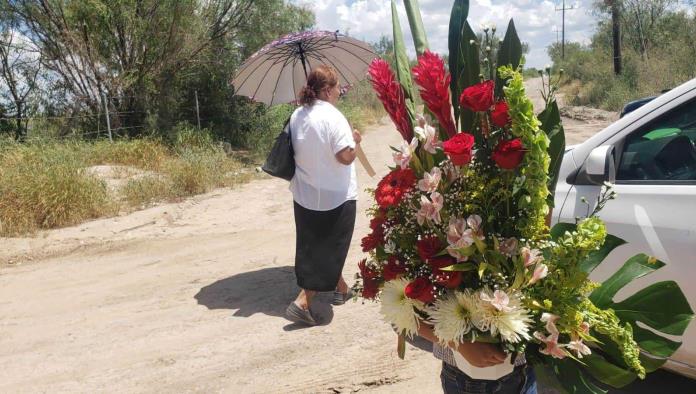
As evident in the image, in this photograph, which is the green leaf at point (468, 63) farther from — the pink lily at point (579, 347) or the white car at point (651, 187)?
the white car at point (651, 187)

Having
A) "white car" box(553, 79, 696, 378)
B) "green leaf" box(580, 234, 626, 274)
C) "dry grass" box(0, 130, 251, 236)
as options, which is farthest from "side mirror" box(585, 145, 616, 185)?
"dry grass" box(0, 130, 251, 236)

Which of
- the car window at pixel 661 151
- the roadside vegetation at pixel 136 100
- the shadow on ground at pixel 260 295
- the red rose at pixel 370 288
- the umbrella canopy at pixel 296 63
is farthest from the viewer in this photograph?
the roadside vegetation at pixel 136 100

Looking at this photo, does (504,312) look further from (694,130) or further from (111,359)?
(111,359)

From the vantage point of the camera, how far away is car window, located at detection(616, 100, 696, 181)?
115 inches

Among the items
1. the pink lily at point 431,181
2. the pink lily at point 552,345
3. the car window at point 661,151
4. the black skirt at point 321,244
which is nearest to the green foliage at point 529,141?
the pink lily at point 431,181

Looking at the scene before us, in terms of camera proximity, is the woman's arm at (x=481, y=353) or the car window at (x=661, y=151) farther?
the car window at (x=661, y=151)

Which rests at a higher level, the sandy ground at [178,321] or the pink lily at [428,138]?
the pink lily at [428,138]

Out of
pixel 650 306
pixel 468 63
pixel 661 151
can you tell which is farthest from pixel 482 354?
pixel 661 151

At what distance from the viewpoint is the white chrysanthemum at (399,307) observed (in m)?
1.72

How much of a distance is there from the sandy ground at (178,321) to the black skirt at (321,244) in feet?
1.18

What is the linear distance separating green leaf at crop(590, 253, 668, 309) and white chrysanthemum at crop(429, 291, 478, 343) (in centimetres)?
44

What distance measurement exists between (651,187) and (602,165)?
310 millimetres

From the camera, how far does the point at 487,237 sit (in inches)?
64.6

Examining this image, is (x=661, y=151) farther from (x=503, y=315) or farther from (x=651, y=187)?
(x=503, y=315)
